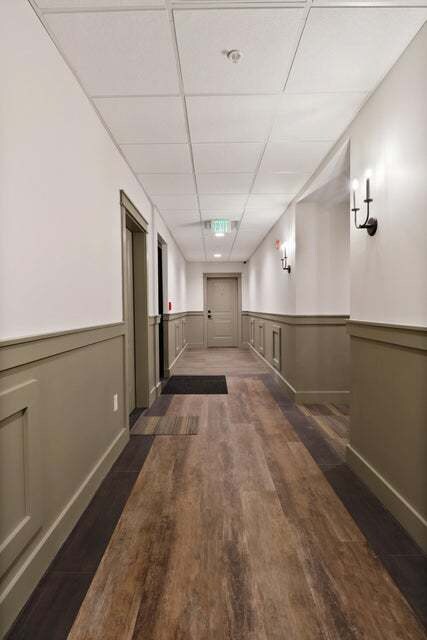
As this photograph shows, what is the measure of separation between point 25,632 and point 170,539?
2.20 feet

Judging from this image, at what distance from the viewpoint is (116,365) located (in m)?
2.90

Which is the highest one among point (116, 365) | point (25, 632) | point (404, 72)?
point (404, 72)

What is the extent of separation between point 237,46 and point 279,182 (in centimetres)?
208

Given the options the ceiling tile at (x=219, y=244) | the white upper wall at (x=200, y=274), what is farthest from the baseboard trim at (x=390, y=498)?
the white upper wall at (x=200, y=274)

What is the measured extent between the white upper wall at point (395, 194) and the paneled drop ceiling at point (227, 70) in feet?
0.44

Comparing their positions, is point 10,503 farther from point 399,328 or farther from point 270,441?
point 270,441

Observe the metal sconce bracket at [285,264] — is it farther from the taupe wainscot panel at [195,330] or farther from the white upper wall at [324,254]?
the taupe wainscot panel at [195,330]

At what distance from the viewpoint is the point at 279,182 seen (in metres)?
3.82

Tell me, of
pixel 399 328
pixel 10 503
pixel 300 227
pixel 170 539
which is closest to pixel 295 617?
pixel 170 539

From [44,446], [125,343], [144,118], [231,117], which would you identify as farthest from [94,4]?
[125,343]

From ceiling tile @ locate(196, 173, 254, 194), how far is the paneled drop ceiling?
0.62ft

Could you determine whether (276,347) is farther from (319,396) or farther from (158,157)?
(158,157)

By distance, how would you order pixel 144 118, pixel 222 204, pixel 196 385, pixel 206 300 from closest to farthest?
pixel 144 118 < pixel 222 204 < pixel 196 385 < pixel 206 300

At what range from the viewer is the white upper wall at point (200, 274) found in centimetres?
1022
